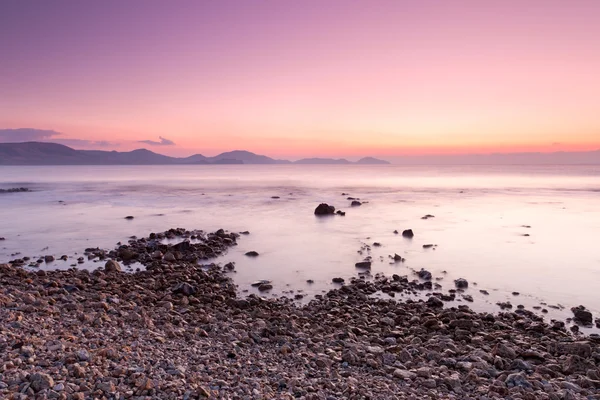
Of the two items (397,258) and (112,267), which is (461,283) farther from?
(112,267)

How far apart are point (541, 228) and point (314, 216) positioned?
48.3 ft

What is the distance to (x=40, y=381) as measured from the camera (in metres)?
4.84

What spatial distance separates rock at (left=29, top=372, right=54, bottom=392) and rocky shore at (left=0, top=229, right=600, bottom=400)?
15mm

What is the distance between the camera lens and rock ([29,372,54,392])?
15.7ft

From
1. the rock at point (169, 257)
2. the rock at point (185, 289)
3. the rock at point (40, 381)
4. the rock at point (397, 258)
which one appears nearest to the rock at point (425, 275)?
the rock at point (397, 258)

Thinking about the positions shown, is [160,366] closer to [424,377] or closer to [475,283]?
[424,377]

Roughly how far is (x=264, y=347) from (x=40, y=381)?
3.63m

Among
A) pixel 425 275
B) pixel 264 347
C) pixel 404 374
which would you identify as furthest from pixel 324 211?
pixel 404 374

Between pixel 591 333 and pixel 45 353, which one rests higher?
pixel 45 353

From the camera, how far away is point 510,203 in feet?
135

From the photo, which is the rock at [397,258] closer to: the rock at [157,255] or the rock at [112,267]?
the rock at [157,255]

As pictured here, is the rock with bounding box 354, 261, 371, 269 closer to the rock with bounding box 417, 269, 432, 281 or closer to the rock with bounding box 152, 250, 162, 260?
the rock with bounding box 417, 269, 432, 281

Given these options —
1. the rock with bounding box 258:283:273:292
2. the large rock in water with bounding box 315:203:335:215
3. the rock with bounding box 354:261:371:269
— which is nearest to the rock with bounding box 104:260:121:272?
the rock with bounding box 258:283:273:292

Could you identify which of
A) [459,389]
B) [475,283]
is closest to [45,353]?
[459,389]
